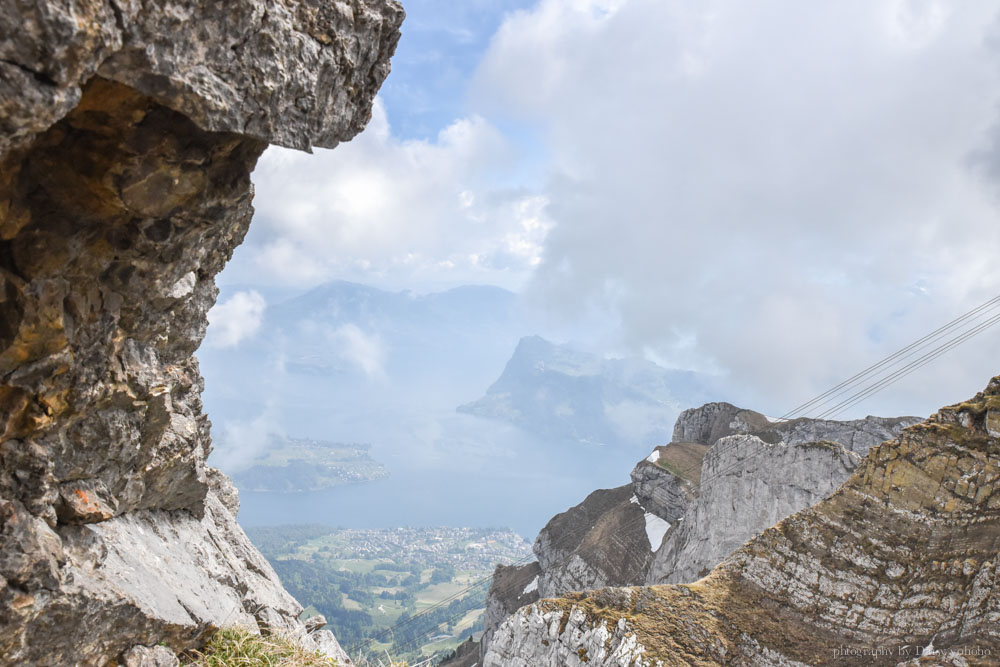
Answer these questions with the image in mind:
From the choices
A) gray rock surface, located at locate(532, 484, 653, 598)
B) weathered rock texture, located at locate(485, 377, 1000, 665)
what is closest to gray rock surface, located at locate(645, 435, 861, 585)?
gray rock surface, located at locate(532, 484, 653, 598)

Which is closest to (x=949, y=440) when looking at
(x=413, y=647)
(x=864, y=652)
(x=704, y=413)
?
(x=864, y=652)

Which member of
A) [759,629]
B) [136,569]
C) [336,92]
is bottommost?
[136,569]

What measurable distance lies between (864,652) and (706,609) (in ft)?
12.7

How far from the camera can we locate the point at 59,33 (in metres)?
3.62

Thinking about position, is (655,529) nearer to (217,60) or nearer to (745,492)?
(745,492)

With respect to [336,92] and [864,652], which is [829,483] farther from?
[336,92]

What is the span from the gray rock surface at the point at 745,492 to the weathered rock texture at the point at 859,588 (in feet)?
78.9

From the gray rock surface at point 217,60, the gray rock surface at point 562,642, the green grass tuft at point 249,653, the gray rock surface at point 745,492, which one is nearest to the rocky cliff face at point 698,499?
the gray rock surface at point 745,492

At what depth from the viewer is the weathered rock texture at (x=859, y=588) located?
14445 millimetres

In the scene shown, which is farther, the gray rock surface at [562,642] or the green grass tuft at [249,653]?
the gray rock surface at [562,642]

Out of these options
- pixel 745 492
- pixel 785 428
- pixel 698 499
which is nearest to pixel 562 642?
pixel 745 492

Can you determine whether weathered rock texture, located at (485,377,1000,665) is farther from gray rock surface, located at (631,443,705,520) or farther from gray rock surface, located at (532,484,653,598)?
gray rock surface, located at (631,443,705,520)

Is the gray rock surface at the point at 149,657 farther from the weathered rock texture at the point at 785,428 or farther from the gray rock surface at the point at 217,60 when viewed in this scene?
the weathered rock texture at the point at 785,428

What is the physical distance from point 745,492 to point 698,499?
377 cm
